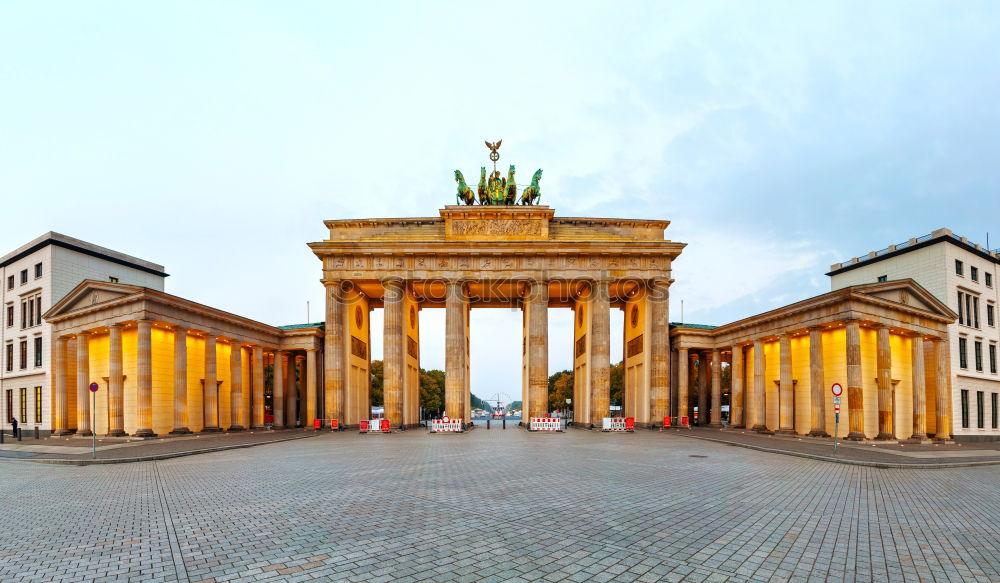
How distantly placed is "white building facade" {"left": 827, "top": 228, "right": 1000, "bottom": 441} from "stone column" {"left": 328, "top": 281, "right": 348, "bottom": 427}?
45.8 m

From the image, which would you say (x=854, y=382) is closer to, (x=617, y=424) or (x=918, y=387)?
(x=918, y=387)

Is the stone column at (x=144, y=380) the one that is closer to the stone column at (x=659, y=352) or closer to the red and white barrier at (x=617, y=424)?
the red and white barrier at (x=617, y=424)

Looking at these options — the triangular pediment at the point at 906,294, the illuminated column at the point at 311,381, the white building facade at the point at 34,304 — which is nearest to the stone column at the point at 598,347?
the triangular pediment at the point at 906,294

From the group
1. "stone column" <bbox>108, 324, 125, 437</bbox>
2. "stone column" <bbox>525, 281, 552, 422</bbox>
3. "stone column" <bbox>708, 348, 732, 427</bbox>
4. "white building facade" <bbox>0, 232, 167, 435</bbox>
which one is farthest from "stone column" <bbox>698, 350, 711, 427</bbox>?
"white building facade" <bbox>0, 232, 167, 435</bbox>

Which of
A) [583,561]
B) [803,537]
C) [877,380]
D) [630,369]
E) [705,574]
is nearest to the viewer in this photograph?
[705,574]

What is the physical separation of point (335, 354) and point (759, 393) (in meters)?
33.5

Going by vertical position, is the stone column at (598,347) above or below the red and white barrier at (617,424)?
above

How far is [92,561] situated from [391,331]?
38830mm

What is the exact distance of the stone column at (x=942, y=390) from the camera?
3734 cm

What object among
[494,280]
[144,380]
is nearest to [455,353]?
[494,280]

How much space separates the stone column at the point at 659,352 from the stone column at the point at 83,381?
41.6 meters

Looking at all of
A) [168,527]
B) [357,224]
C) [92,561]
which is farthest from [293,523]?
[357,224]

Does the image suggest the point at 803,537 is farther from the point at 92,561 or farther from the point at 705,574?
the point at 92,561

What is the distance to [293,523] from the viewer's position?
980cm
